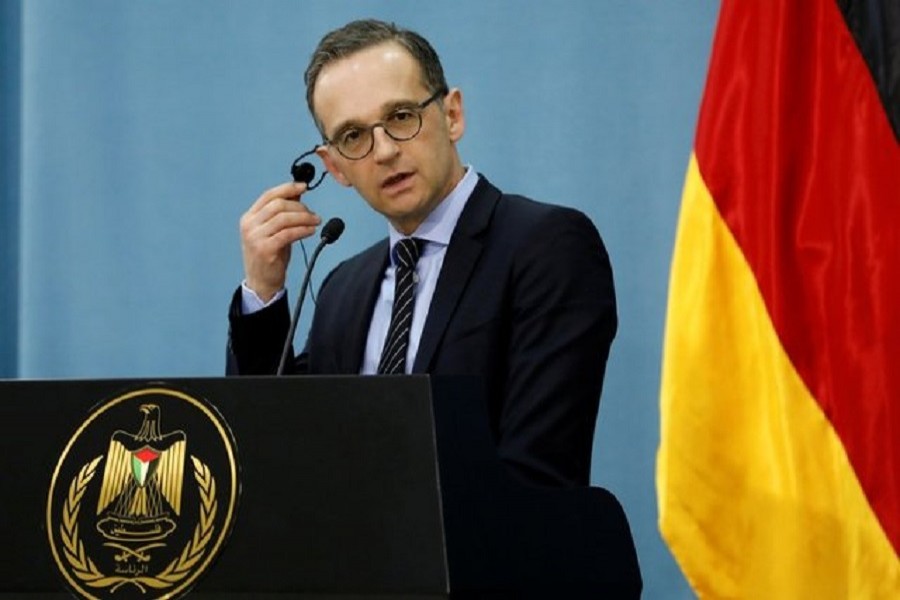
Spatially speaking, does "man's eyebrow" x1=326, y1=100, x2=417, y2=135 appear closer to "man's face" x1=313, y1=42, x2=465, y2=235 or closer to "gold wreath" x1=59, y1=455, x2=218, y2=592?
"man's face" x1=313, y1=42, x2=465, y2=235

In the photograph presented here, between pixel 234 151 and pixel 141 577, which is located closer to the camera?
pixel 141 577

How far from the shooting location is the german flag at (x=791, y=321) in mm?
1556

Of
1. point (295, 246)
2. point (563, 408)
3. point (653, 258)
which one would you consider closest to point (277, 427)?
point (563, 408)

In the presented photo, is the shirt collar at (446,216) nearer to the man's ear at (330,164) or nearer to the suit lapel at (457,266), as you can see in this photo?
the suit lapel at (457,266)

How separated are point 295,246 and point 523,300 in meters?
1.08

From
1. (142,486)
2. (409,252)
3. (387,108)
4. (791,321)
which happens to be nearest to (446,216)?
(409,252)

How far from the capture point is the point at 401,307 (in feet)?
6.77

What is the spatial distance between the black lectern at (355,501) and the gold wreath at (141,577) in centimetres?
2

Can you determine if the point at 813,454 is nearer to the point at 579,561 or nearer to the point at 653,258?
the point at 579,561

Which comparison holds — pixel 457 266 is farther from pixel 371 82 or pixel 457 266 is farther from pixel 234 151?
pixel 234 151

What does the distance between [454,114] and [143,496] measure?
98 centimetres

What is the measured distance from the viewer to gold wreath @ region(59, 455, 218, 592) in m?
1.34

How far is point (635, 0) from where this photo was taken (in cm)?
268

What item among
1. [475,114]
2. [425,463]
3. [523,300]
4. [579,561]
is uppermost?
[475,114]
